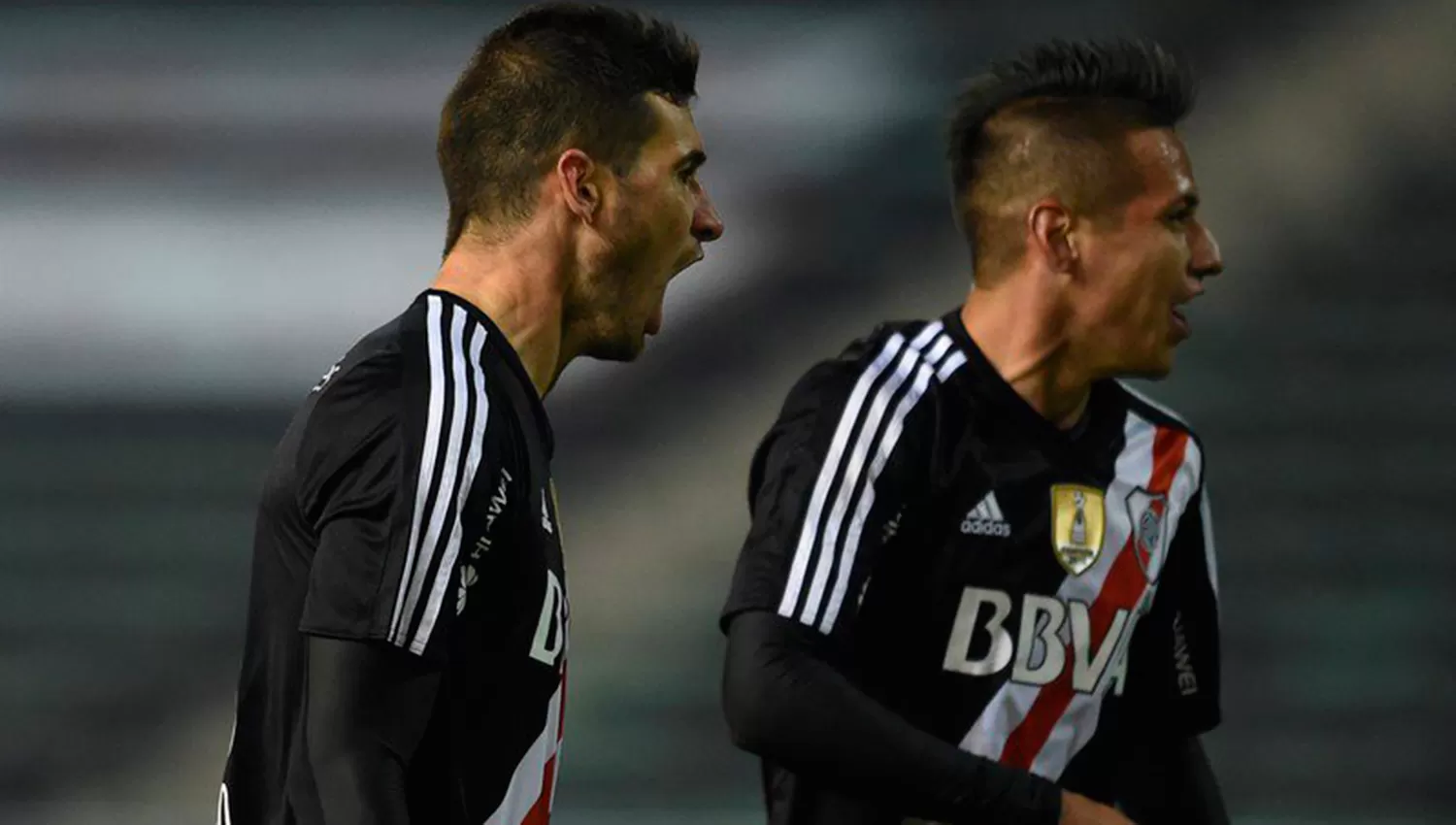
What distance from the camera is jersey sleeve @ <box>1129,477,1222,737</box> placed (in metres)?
3.24

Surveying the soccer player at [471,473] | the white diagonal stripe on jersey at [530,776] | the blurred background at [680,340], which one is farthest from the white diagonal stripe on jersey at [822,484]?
the blurred background at [680,340]

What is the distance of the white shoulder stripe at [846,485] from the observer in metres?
2.85

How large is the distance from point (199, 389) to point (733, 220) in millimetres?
1448

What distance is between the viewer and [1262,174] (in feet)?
19.4

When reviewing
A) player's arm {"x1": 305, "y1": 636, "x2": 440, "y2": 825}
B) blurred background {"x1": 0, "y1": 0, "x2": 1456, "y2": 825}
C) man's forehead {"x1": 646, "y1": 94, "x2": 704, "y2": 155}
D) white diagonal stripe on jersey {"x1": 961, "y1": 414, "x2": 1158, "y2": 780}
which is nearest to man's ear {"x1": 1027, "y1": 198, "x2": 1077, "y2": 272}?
white diagonal stripe on jersey {"x1": 961, "y1": 414, "x2": 1158, "y2": 780}

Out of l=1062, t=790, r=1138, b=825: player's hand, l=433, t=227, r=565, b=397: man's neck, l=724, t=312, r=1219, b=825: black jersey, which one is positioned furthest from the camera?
l=724, t=312, r=1219, b=825: black jersey

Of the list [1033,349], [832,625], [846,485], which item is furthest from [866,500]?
[1033,349]

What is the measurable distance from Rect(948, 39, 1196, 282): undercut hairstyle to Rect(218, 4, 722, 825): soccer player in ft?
3.13

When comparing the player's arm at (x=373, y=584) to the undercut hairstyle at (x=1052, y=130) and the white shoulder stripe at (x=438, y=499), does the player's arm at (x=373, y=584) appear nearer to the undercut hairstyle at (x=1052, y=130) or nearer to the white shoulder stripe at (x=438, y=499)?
the white shoulder stripe at (x=438, y=499)

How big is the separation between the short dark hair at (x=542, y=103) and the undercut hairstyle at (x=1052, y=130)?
0.98 meters

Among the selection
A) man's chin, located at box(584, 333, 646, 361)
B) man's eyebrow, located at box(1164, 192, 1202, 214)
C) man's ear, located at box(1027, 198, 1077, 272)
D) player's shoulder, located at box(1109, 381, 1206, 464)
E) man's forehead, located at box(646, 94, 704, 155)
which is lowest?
man's chin, located at box(584, 333, 646, 361)

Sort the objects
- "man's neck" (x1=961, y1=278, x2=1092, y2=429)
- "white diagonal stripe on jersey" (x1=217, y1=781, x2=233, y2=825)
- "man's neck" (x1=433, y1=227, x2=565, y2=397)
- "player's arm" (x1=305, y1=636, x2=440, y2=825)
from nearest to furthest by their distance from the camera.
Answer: "player's arm" (x1=305, y1=636, x2=440, y2=825) < "white diagonal stripe on jersey" (x1=217, y1=781, x2=233, y2=825) < "man's neck" (x1=433, y1=227, x2=565, y2=397) < "man's neck" (x1=961, y1=278, x2=1092, y2=429)

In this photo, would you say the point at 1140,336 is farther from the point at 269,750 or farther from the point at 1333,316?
the point at 1333,316

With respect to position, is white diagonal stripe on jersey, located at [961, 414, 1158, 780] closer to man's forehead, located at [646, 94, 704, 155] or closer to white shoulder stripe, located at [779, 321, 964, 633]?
white shoulder stripe, located at [779, 321, 964, 633]
